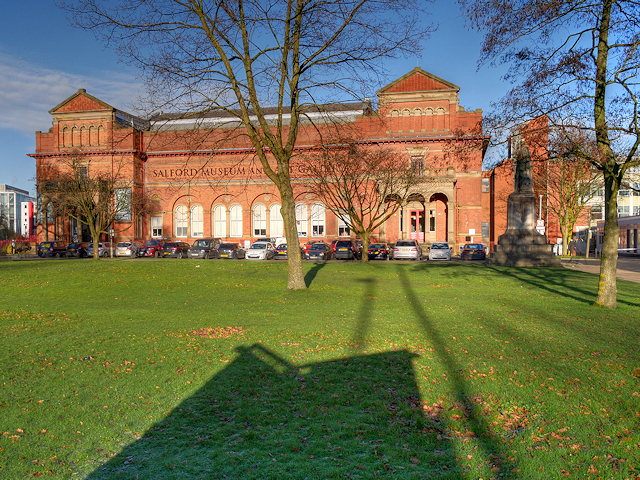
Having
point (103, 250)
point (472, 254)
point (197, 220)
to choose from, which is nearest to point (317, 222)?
point (197, 220)

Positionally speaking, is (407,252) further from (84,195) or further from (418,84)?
(84,195)

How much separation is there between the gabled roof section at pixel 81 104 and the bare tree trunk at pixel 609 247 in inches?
2114

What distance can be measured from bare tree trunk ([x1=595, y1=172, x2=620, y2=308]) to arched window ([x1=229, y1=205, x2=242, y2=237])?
4526 cm

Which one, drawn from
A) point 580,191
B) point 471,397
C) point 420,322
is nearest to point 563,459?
point 471,397

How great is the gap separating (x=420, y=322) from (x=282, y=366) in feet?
15.1

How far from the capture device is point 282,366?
24.7 ft

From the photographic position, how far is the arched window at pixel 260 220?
2122 inches

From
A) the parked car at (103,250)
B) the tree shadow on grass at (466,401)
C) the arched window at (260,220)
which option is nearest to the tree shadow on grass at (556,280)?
the tree shadow on grass at (466,401)

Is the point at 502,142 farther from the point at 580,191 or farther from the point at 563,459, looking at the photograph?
the point at 580,191

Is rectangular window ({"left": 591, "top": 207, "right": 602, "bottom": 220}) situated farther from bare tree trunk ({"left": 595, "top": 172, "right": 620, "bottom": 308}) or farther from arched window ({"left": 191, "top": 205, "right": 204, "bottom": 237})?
bare tree trunk ({"left": 595, "top": 172, "right": 620, "bottom": 308})

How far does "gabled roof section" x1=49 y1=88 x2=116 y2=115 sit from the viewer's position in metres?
53.5

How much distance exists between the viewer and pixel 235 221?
54875 mm

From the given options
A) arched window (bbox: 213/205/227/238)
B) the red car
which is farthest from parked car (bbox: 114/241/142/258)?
arched window (bbox: 213/205/227/238)

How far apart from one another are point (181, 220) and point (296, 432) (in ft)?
174
